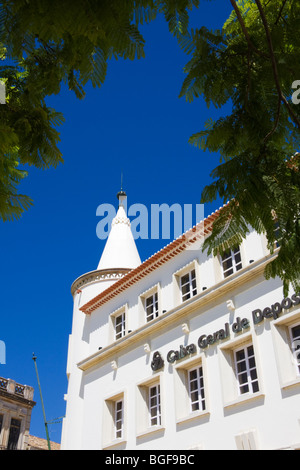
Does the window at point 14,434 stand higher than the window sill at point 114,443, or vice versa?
the window at point 14,434

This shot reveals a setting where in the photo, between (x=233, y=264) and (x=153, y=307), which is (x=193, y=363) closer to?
(x=233, y=264)

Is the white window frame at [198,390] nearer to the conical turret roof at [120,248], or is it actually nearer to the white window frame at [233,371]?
the white window frame at [233,371]

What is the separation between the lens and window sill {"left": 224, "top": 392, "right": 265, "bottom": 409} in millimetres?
14039

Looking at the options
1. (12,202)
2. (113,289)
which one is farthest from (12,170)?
(113,289)

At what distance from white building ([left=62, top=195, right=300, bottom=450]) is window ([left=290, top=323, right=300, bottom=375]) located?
31 millimetres

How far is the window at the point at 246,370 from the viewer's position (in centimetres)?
1493

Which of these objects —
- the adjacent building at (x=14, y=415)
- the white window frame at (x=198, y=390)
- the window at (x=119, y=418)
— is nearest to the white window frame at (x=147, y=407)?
the white window frame at (x=198, y=390)

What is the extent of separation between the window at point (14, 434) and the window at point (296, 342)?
31.9m

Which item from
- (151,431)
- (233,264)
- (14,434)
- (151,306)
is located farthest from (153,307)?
(14,434)

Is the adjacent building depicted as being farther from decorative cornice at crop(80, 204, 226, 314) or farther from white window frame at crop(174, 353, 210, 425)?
white window frame at crop(174, 353, 210, 425)

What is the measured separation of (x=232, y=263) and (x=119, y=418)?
799cm

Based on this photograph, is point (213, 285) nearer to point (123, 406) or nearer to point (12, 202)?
point (123, 406)

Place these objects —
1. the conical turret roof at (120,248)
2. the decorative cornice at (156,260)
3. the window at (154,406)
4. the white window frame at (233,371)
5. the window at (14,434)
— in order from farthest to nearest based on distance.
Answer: the window at (14,434)
the conical turret roof at (120,248)
the decorative cornice at (156,260)
the window at (154,406)
the white window frame at (233,371)

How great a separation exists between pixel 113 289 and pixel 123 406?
541 centimetres
